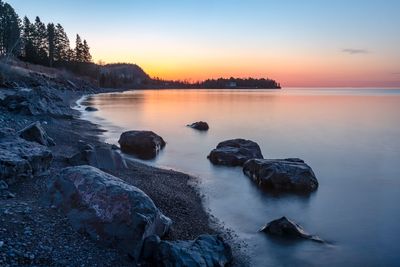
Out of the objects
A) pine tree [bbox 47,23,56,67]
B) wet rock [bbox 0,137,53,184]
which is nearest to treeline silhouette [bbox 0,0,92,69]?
pine tree [bbox 47,23,56,67]

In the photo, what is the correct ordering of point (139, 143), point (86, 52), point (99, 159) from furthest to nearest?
point (86, 52)
point (139, 143)
point (99, 159)

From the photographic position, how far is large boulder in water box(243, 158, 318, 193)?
15031 mm

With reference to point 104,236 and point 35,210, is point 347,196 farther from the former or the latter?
point 35,210

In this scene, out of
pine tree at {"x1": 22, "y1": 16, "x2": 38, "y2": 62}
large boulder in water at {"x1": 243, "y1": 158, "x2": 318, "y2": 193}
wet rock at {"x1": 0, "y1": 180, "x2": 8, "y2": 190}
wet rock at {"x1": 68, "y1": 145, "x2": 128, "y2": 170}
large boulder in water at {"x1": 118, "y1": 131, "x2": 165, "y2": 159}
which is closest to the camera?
A: wet rock at {"x1": 0, "y1": 180, "x2": 8, "y2": 190}

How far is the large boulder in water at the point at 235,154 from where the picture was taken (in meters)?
19.2

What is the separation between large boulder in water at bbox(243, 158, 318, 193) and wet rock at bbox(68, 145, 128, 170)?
596 cm

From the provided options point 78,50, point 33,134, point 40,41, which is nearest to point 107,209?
point 33,134

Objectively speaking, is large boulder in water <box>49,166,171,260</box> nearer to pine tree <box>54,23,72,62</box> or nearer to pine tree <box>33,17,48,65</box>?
pine tree <box>33,17,48,65</box>

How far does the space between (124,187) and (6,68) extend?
42.7m

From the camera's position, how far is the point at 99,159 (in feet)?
44.3

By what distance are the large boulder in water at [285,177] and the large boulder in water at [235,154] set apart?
3039mm

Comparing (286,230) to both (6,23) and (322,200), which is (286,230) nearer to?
(322,200)

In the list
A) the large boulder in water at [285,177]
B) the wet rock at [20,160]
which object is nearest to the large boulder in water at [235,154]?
the large boulder in water at [285,177]

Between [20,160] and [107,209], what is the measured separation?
138 inches
